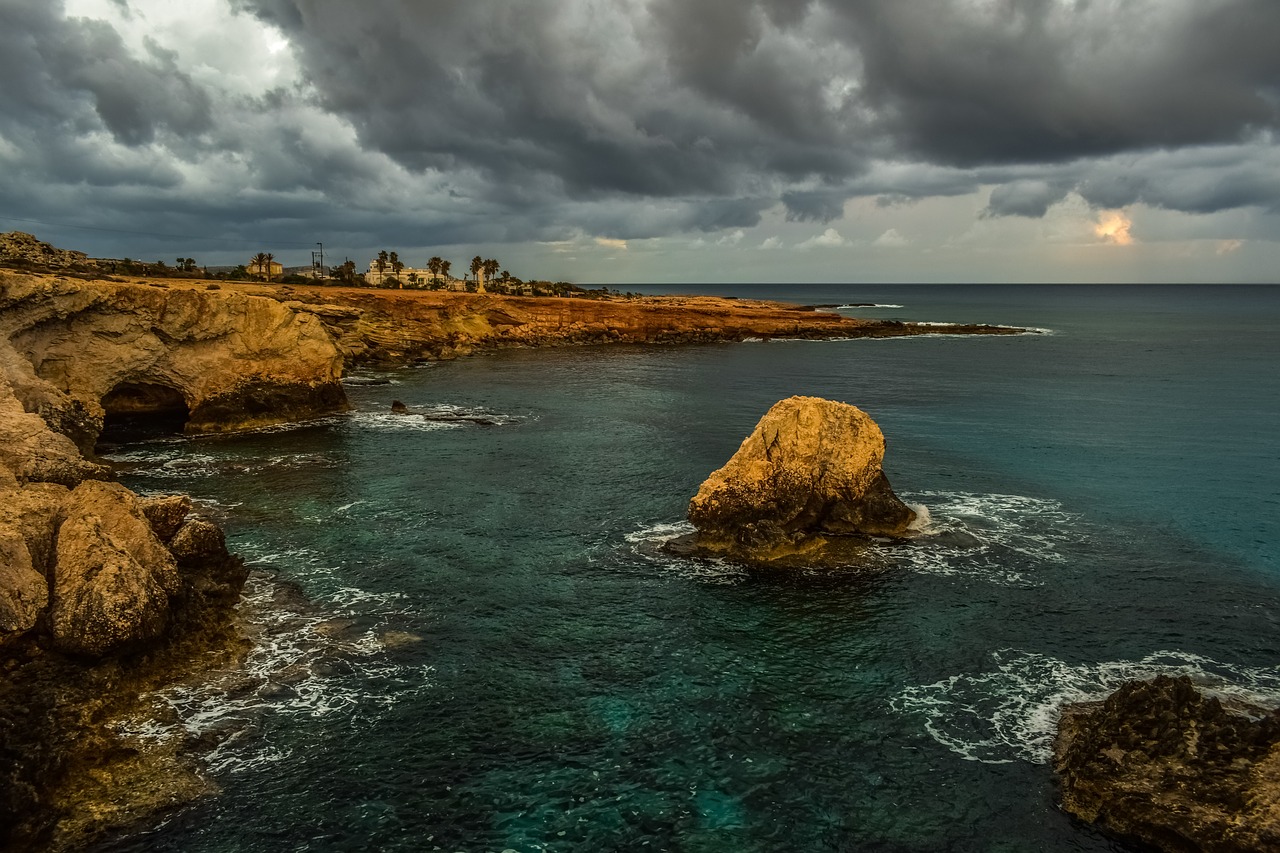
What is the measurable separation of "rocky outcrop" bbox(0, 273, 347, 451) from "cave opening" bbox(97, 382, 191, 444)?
8 centimetres

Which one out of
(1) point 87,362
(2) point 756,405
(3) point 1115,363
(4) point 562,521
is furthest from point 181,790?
(3) point 1115,363

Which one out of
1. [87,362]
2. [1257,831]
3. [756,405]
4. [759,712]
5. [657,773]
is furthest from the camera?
[756,405]

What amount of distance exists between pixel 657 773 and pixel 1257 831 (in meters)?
11.4

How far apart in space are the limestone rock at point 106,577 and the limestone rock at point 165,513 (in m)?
3.34

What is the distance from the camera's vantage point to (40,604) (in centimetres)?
2056

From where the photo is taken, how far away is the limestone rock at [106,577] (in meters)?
20.3

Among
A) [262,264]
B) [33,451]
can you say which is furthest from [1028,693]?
[262,264]

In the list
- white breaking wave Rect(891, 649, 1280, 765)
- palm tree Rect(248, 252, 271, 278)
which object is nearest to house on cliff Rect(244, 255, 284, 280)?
palm tree Rect(248, 252, 271, 278)

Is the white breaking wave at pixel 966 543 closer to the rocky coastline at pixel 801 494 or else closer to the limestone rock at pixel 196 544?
the rocky coastline at pixel 801 494

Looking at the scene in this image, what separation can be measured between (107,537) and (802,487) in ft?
78.7

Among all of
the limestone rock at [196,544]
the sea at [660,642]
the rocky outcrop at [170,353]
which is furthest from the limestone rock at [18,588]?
the rocky outcrop at [170,353]

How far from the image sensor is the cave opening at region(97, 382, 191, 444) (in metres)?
52.4

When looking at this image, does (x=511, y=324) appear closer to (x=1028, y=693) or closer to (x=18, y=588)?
(x=18, y=588)

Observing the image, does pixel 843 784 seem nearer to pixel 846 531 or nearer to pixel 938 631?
pixel 938 631
